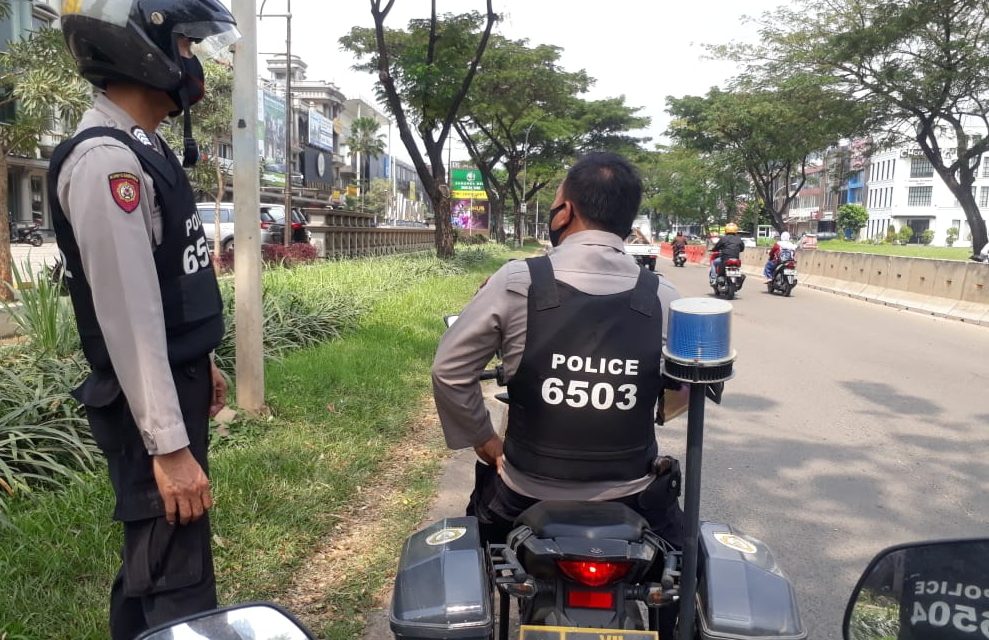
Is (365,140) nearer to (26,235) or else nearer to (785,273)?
(26,235)

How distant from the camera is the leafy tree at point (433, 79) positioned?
1705 centimetres

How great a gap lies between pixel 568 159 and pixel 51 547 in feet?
128

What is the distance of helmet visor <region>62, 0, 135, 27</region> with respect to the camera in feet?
5.75

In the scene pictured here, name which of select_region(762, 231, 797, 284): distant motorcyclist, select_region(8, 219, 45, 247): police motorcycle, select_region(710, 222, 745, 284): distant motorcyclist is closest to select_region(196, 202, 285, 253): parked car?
select_region(8, 219, 45, 247): police motorcycle

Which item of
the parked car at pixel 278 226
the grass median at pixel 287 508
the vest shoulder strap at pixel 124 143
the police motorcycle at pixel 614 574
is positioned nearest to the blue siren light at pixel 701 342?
the police motorcycle at pixel 614 574

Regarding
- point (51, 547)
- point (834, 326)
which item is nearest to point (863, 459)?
point (51, 547)

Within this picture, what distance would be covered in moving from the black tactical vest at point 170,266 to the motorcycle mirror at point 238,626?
0.72 metres

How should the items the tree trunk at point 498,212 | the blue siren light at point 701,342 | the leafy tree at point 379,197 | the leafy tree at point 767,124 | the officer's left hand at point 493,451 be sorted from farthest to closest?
the leafy tree at point 379,197
the tree trunk at point 498,212
the leafy tree at point 767,124
the officer's left hand at point 493,451
the blue siren light at point 701,342

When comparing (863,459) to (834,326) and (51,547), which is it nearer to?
(51,547)

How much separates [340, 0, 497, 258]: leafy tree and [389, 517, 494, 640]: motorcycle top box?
51.8 feet

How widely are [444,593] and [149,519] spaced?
69cm

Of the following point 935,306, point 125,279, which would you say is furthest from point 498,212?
point 125,279

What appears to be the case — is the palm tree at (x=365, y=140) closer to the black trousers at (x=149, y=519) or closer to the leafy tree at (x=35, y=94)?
the leafy tree at (x=35, y=94)

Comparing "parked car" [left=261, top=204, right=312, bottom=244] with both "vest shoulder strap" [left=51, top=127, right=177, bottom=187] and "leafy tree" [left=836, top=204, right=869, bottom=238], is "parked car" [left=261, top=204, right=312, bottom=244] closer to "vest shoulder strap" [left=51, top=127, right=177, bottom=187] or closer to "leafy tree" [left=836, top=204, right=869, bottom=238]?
"vest shoulder strap" [left=51, top=127, right=177, bottom=187]
